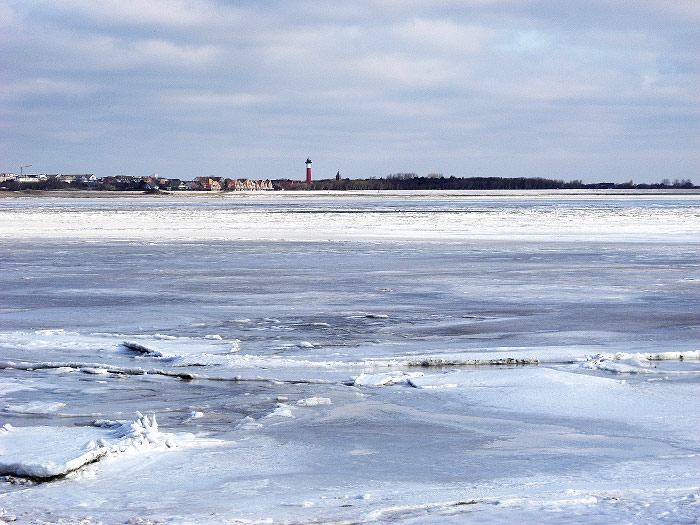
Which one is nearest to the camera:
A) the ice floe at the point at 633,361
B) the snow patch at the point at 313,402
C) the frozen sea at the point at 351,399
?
the frozen sea at the point at 351,399

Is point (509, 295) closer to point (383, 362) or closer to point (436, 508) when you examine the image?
point (383, 362)

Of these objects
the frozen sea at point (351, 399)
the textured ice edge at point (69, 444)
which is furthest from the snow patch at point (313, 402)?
the textured ice edge at point (69, 444)

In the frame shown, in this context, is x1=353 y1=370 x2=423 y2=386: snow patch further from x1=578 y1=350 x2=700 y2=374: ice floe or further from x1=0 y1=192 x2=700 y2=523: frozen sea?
x1=578 y1=350 x2=700 y2=374: ice floe

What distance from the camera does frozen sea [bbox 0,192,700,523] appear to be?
3699 millimetres

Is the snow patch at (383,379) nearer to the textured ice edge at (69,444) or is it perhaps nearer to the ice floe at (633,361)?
the ice floe at (633,361)

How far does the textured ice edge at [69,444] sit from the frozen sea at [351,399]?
12 millimetres

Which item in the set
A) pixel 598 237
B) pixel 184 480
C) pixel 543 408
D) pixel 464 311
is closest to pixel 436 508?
pixel 184 480

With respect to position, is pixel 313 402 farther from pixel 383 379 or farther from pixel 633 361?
Answer: pixel 633 361

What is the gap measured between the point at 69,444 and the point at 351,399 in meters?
1.83

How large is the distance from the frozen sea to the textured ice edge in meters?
0.01

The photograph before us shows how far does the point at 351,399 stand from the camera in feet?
18.0

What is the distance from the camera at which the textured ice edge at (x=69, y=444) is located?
159 inches

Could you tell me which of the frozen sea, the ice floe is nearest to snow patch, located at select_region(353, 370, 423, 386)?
the frozen sea

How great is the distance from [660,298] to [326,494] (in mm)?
7404
